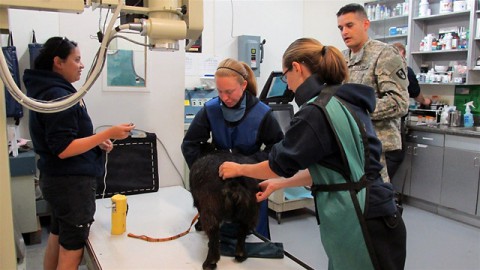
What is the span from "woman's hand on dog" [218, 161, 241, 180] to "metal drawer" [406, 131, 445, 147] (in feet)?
11.3

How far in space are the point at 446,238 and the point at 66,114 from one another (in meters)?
3.55

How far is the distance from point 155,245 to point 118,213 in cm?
32

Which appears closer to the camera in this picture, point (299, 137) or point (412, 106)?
point (299, 137)

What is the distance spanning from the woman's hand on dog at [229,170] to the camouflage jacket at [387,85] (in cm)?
99

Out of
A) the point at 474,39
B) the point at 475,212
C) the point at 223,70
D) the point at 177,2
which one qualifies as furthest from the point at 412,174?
the point at 177,2

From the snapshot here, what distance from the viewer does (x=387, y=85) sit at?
2316mm

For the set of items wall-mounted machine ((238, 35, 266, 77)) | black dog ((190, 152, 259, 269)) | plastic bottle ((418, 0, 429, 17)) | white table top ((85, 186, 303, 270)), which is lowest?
white table top ((85, 186, 303, 270))

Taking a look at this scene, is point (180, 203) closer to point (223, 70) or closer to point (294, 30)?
point (223, 70)

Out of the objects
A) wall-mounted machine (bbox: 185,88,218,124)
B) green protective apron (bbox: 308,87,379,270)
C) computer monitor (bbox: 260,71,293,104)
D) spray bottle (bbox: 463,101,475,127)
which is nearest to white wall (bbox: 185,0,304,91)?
wall-mounted machine (bbox: 185,88,218,124)

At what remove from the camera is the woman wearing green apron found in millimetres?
1351

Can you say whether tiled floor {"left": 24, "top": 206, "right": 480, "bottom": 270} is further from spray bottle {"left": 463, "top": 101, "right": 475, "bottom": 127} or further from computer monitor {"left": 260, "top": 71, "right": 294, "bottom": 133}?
spray bottle {"left": 463, "top": 101, "right": 475, "bottom": 127}

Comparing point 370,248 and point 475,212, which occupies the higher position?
point 370,248

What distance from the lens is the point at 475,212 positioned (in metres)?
4.00

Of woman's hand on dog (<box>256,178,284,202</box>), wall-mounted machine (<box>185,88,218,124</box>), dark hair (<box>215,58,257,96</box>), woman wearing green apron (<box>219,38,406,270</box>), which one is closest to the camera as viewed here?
woman wearing green apron (<box>219,38,406,270</box>)
